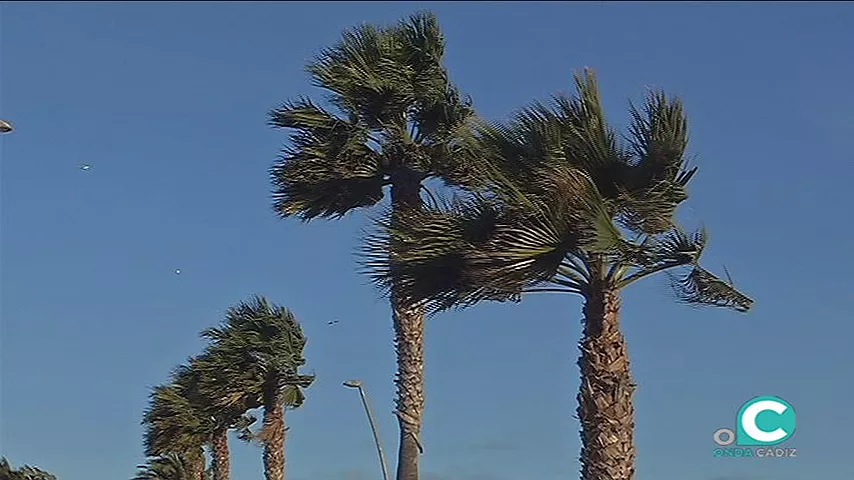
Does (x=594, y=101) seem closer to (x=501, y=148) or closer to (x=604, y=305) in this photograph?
(x=501, y=148)

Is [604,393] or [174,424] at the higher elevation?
[174,424]

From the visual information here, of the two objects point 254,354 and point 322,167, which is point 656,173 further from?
point 254,354

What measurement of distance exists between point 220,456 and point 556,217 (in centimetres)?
2084

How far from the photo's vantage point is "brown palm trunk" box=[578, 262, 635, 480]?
42.7 ft

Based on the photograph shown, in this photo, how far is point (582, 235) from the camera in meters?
13.2

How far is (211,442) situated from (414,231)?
1973 centimetres

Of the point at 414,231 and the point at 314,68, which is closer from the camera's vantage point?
the point at 414,231

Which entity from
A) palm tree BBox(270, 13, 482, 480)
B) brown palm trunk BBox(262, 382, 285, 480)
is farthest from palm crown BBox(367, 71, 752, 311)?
brown palm trunk BBox(262, 382, 285, 480)

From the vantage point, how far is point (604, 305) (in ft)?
44.4

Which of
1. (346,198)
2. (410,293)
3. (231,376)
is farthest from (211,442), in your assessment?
(410,293)

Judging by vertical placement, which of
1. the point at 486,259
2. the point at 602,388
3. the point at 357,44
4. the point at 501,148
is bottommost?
the point at 602,388

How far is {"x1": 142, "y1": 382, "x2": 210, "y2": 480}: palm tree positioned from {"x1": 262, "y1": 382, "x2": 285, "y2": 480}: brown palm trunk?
3.48 m

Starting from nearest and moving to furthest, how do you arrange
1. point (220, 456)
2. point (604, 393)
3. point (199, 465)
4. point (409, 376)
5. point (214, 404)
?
point (604, 393)
point (409, 376)
point (214, 404)
point (220, 456)
point (199, 465)

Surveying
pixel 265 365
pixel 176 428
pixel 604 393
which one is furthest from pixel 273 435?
pixel 604 393
